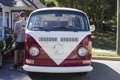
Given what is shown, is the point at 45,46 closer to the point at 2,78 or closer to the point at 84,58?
the point at 84,58

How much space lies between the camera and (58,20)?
9.82 m

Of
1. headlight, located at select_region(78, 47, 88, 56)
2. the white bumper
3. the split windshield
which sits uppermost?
the split windshield

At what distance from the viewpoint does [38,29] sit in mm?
9523

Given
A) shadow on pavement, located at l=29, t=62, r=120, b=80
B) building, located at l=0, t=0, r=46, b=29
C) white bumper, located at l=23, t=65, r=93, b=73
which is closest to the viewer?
white bumper, located at l=23, t=65, r=93, b=73

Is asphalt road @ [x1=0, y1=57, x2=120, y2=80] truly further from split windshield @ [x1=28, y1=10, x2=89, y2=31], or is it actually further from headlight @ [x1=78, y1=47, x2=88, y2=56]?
split windshield @ [x1=28, y1=10, x2=89, y2=31]

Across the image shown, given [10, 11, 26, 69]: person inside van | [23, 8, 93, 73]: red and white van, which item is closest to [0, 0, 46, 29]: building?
[10, 11, 26, 69]: person inside van

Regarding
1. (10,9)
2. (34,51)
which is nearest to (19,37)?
(34,51)

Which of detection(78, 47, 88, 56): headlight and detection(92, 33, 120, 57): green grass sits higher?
detection(78, 47, 88, 56): headlight

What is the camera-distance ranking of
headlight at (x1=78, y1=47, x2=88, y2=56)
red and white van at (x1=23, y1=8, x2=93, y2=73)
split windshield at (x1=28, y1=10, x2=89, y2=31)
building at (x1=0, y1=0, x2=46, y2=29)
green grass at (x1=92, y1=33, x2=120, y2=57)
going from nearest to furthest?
1. red and white van at (x1=23, y1=8, x2=93, y2=73)
2. headlight at (x1=78, y1=47, x2=88, y2=56)
3. split windshield at (x1=28, y1=10, x2=89, y2=31)
4. green grass at (x1=92, y1=33, x2=120, y2=57)
5. building at (x1=0, y1=0, x2=46, y2=29)

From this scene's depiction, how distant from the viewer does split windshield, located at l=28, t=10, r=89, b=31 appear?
9.69m

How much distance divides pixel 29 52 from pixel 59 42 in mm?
820

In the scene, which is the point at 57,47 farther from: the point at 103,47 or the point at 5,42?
the point at 103,47

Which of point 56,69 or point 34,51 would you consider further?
point 34,51

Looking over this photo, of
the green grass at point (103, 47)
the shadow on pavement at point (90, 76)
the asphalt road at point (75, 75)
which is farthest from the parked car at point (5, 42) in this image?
the green grass at point (103, 47)
